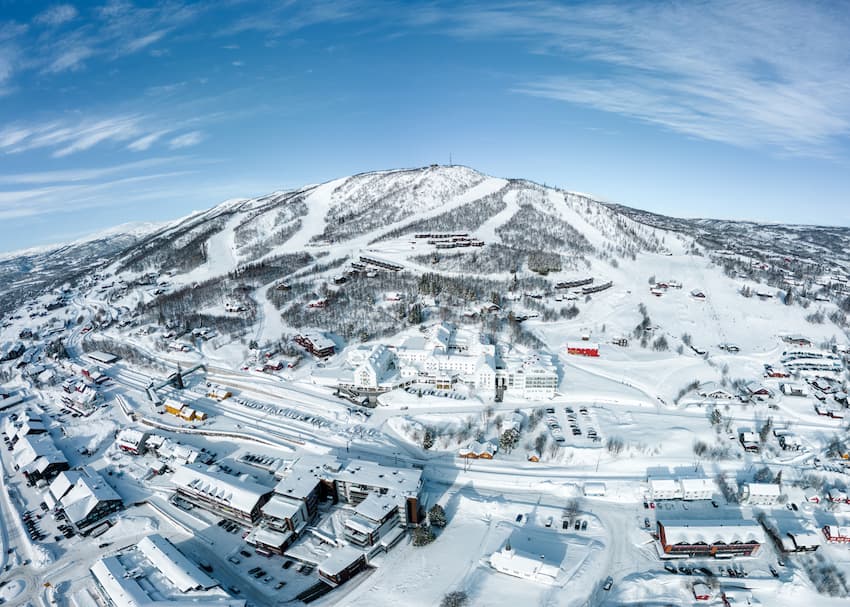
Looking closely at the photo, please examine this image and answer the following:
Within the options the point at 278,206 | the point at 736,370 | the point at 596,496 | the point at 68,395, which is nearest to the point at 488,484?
the point at 596,496

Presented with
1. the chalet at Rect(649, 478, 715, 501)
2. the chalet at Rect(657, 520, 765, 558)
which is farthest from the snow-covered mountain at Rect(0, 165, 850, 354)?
the chalet at Rect(657, 520, 765, 558)

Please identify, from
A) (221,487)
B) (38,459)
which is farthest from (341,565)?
(38,459)

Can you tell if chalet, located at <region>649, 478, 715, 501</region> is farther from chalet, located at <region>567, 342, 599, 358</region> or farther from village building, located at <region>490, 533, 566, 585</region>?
chalet, located at <region>567, 342, 599, 358</region>

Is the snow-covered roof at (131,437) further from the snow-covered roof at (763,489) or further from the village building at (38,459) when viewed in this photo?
the snow-covered roof at (763,489)

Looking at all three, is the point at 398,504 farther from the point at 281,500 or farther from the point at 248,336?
the point at 248,336

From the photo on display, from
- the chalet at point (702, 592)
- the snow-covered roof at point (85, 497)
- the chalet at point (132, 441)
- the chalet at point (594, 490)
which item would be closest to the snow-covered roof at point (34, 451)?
the chalet at point (132, 441)

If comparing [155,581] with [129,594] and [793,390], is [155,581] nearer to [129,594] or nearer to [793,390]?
[129,594]
